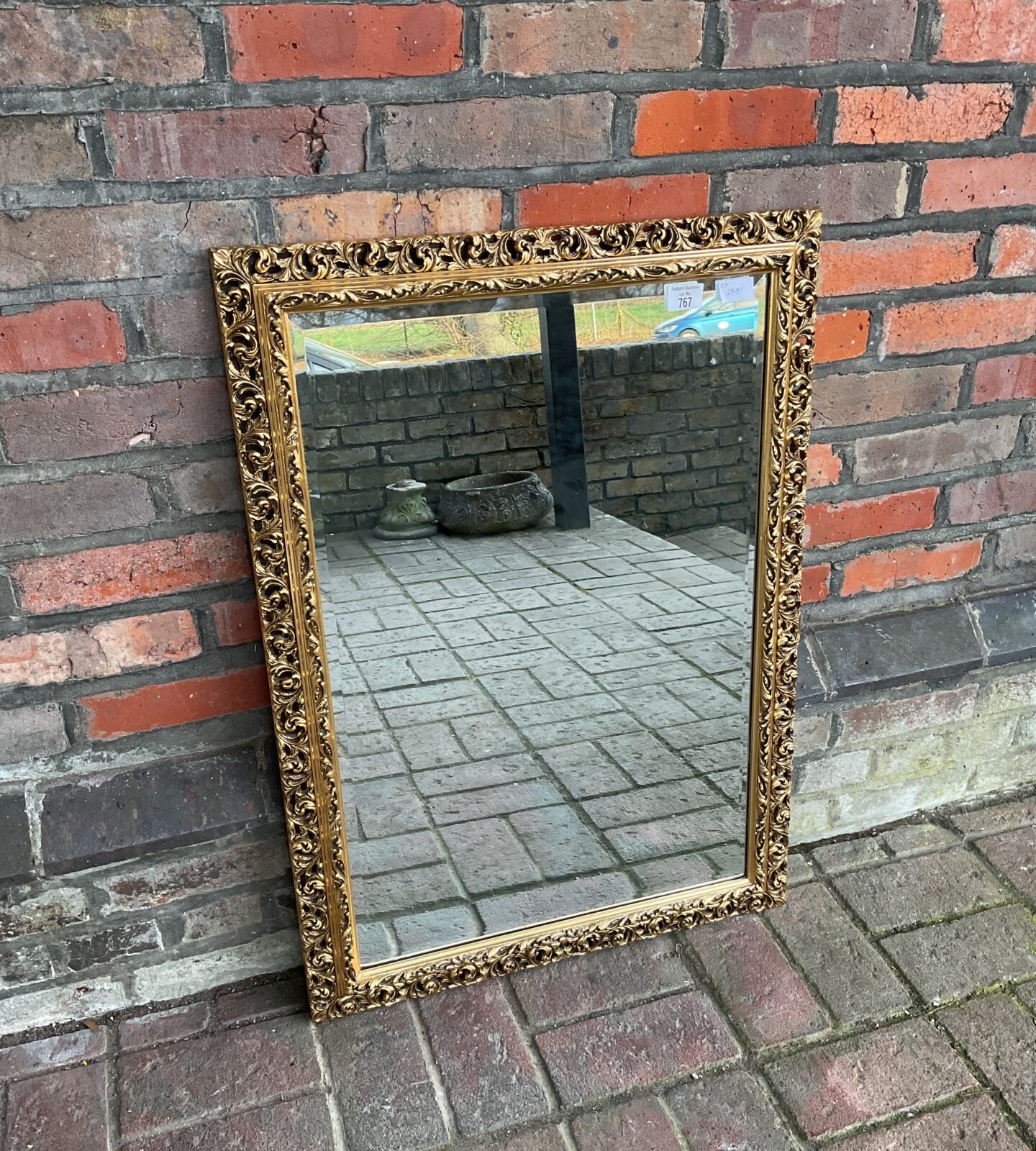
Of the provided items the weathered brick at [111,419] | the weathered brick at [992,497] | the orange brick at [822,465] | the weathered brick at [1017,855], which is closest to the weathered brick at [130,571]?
the weathered brick at [111,419]

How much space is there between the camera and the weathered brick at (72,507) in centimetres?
126

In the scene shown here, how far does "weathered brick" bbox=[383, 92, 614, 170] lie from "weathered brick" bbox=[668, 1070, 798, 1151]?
4.59ft

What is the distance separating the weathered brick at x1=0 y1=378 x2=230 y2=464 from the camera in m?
1.23

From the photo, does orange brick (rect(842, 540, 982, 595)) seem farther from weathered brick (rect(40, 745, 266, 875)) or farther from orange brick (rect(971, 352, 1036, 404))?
weathered brick (rect(40, 745, 266, 875))

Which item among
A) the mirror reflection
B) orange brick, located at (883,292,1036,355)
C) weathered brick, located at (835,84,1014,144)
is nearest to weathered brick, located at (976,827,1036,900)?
the mirror reflection

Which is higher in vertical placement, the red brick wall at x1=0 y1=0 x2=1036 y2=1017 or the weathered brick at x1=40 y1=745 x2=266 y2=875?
the red brick wall at x1=0 y1=0 x2=1036 y2=1017

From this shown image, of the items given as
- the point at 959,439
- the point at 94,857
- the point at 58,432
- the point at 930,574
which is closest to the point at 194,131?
the point at 58,432

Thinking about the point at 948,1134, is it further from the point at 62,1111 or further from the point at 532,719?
the point at 62,1111

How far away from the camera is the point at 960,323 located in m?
1.61

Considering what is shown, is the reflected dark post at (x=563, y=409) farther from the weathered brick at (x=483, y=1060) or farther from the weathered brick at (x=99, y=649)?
→ the weathered brick at (x=483, y=1060)

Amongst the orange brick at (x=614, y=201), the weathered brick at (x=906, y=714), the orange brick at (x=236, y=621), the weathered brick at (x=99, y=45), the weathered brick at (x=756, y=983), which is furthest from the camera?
the weathered brick at (x=906, y=714)

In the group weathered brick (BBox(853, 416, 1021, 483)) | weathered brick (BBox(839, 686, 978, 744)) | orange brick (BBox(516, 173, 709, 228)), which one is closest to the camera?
orange brick (BBox(516, 173, 709, 228))

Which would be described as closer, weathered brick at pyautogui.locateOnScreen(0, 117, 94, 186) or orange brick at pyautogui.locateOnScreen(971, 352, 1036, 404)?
weathered brick at pyautogui.locateOnScreen(0, 117, 94, 186)

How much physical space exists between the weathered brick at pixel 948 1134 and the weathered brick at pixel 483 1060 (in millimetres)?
480
